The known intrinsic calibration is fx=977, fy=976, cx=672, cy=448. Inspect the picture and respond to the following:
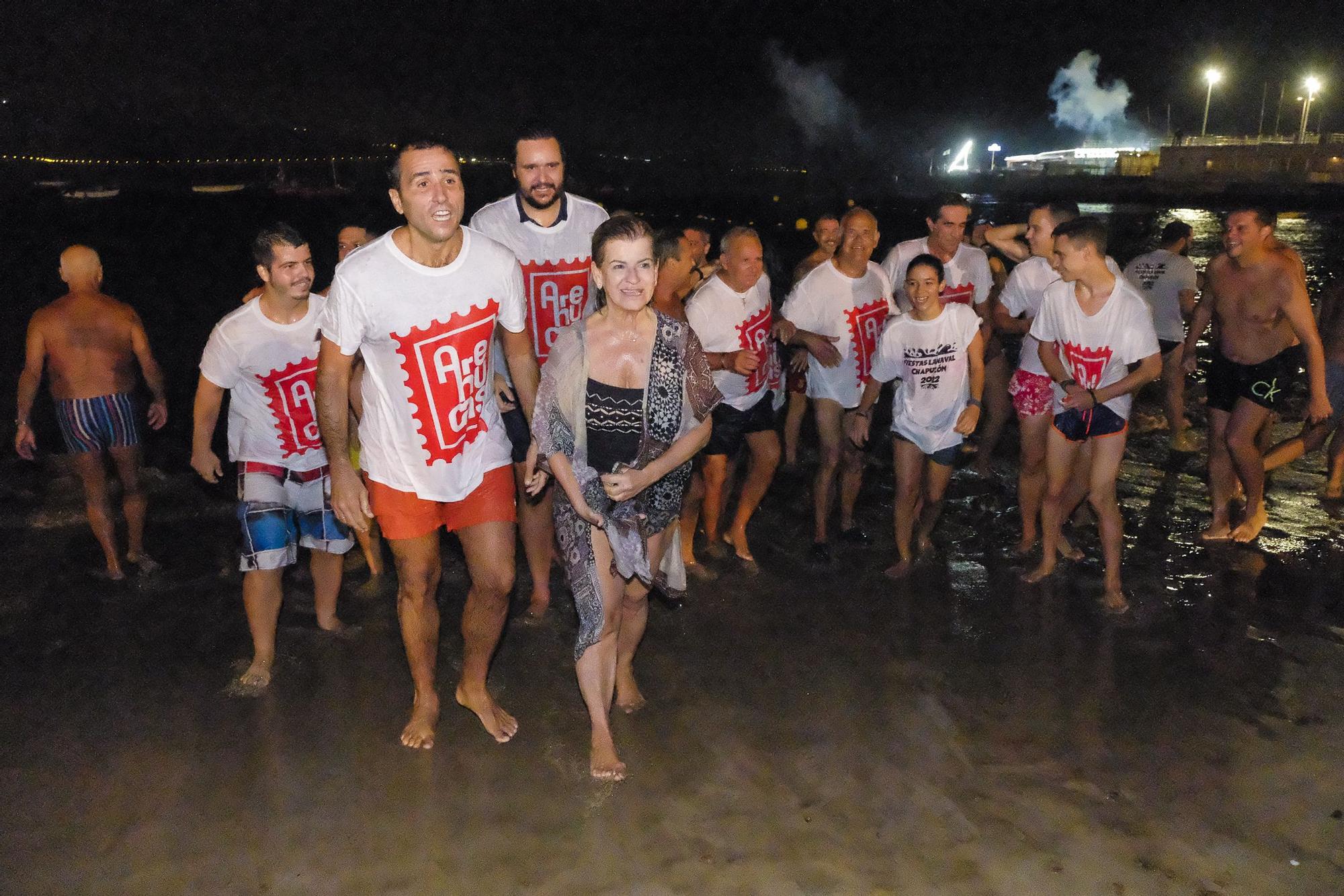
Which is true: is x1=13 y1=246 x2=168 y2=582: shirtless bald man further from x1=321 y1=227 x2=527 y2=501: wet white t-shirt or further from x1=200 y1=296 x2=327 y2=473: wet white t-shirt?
x1=321 y1=227 x2=527 y2=501: wet white t-shirt

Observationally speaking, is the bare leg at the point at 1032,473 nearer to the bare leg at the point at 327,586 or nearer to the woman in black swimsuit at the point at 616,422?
the woman in black swimsuit at the point at 616,422

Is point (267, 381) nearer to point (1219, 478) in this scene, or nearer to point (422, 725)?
point (422, 725)

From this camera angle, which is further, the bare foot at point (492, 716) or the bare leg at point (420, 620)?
the bare foot at point (492, 716)

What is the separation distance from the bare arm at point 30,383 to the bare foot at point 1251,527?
7.59 metres

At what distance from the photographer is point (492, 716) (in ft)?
14.3

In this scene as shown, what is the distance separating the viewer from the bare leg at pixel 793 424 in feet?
26.3

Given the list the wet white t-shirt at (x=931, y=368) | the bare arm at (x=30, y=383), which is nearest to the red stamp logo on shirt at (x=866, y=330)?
the wet white t-shirt at (x=931, y=368)

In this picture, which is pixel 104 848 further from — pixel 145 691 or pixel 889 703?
pixel 889 703

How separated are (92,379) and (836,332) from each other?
462 cm

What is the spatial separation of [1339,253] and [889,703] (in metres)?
26.5

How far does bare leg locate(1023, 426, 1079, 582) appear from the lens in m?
5.69

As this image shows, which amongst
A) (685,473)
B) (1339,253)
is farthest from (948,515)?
(1339,253)

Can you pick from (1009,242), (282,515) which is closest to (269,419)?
(282,515)

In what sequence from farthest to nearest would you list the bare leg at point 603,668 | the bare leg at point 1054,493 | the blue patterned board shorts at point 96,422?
the blue patterned board shorts at point 96,422 → the bare leg at point 1054,493 → the bare leg at point 603,668
